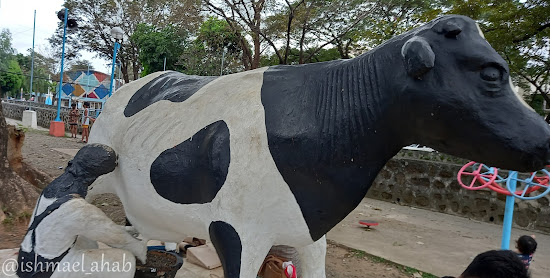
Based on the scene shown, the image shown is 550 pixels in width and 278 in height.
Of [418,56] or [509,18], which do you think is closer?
[418,56]

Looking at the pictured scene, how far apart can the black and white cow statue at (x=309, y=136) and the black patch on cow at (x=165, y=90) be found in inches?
0.7

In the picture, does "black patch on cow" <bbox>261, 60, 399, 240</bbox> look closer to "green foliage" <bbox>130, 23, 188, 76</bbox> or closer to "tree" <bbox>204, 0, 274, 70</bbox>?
"tree" <bbox>204, 0, 274, 70</bbox>

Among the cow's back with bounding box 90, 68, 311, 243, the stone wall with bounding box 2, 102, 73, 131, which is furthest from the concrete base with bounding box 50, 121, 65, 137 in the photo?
the cow's back with bounding box 90, 68, 311, 243

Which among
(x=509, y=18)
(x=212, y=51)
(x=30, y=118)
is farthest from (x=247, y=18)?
(x=30, y=118)

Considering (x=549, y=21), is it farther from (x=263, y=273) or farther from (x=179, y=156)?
(x=179, y=156)

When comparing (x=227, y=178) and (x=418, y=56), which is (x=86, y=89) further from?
(x=418, y=56)

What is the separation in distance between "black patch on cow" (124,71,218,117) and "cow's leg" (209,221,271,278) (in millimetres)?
667

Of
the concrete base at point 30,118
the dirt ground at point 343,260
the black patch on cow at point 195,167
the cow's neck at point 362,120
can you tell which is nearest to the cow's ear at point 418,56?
the cow's neck at point 362,120

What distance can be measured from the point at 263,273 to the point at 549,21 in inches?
284

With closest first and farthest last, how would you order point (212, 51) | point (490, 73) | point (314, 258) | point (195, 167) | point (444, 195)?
point (490, 73) → point (195, 167) → point (314, 258) → point (444, 195) → point (212, 51)

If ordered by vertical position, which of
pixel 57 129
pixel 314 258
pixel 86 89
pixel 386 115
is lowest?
pixel 57 129

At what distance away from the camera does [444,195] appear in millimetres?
7316

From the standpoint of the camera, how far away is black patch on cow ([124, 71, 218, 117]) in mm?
1801

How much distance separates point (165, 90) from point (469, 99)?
139 centimetres
